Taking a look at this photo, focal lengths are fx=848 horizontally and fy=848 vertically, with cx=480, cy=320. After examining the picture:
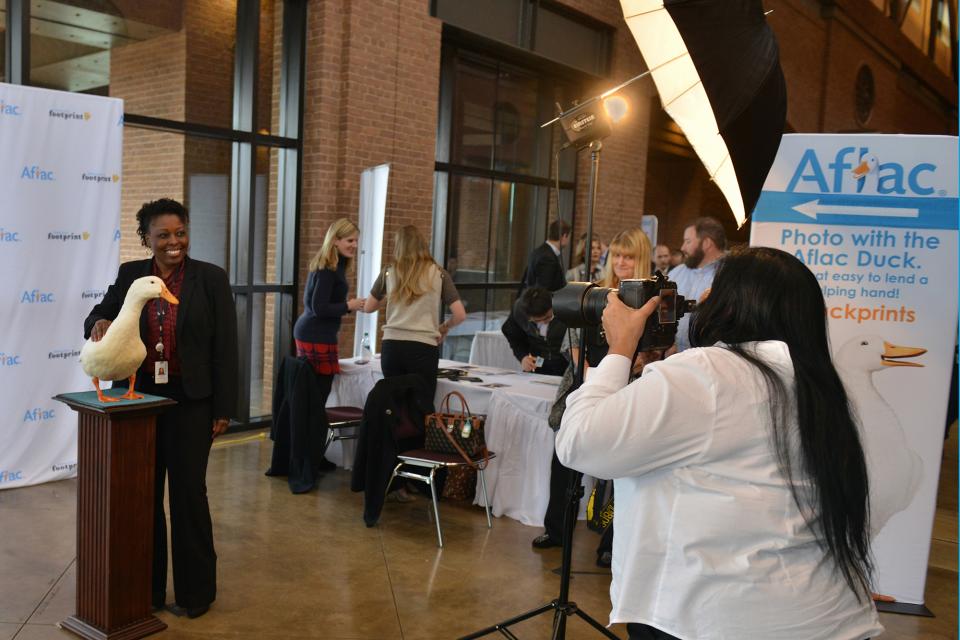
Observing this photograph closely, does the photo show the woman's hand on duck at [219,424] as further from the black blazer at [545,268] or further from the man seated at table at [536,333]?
the black blazer at [545,268]

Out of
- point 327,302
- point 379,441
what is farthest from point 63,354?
point 379,441

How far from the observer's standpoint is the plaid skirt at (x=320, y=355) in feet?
16.4

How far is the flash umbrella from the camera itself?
1913mm

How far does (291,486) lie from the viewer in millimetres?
4762

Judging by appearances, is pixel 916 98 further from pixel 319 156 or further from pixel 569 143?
pixel 569 143

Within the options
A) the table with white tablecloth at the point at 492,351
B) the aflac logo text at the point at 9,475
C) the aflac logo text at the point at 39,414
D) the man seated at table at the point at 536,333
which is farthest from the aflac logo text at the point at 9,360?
the table with white tablecloth at the point at 492,351

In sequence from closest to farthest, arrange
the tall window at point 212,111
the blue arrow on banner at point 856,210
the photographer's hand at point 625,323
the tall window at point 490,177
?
the photographer's hand at point 625,323
the blue arrow on banner at point 856,210
the tall window at point 212,111
the tall window at point 490,177

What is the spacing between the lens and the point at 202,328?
9.91 ft

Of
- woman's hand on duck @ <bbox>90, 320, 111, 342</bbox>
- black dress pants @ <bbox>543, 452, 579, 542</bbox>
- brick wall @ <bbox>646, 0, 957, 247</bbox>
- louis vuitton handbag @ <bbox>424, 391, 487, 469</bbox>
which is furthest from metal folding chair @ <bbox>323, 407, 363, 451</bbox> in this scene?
brick wall @ <bbox>646, 0, 957, 247</bbox>

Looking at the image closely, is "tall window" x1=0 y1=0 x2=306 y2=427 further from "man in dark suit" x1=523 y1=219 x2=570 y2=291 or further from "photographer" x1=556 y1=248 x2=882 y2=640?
"photographer" x1=556 y1=248 x2=882 y2=640

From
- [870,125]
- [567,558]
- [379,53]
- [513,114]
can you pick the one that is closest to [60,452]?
[567,558]

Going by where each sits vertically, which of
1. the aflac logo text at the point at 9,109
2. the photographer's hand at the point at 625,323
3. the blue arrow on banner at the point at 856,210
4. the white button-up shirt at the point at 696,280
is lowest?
the photographer's hand at the point at 625,323

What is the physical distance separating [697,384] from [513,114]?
7.78 metres

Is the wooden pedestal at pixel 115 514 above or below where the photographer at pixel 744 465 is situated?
below
